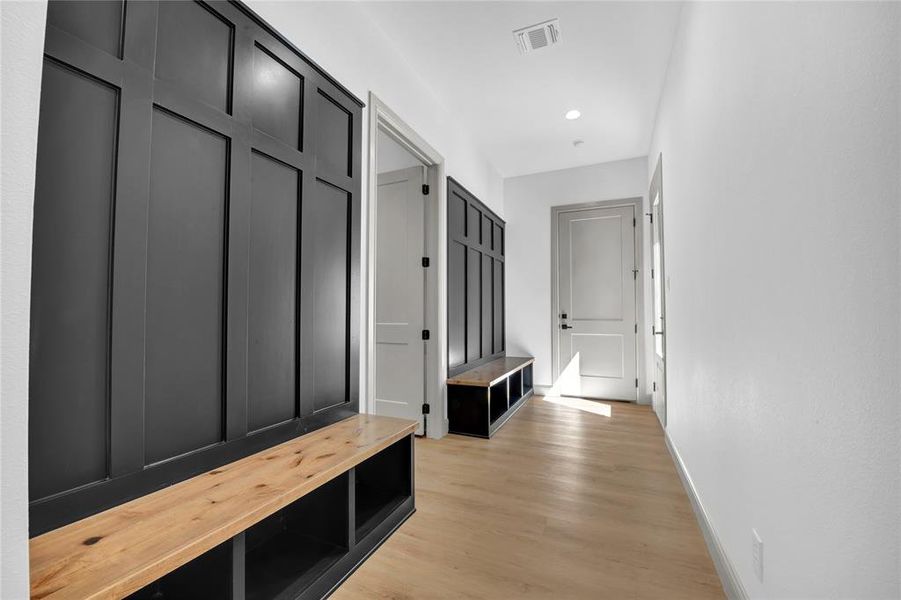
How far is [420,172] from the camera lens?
3566mm

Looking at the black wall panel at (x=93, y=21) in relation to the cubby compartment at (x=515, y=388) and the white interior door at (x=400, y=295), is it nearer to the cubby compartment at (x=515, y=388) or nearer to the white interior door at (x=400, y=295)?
the white interior door at (x=400, y=295)

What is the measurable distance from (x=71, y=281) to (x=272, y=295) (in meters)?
0.70

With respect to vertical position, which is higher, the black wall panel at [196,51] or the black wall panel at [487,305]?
the black wall panel at [196,51]

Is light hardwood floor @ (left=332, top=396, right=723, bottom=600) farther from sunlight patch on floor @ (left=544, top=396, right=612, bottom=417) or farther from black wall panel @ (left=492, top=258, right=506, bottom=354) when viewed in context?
black wall panel @ (left=492, top=258, right=506, bottom=354)

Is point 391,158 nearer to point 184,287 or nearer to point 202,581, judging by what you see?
point 184,287

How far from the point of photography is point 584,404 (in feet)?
15.6

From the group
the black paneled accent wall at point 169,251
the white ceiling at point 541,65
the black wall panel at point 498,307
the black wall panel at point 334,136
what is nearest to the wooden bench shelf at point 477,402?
the black wall panel at point 498,307

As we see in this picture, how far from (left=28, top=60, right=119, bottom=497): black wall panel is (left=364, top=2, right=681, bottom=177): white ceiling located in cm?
188

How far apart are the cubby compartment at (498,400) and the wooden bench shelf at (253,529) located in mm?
1640

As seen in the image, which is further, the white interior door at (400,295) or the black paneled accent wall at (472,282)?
the black paneled accent wall at (472,282)

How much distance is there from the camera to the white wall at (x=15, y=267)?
0.59 m

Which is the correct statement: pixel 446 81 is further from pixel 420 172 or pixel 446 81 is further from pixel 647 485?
pixel 647 485

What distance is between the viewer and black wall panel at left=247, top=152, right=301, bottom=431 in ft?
5.50

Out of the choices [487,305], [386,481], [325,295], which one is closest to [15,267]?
[325,295]
